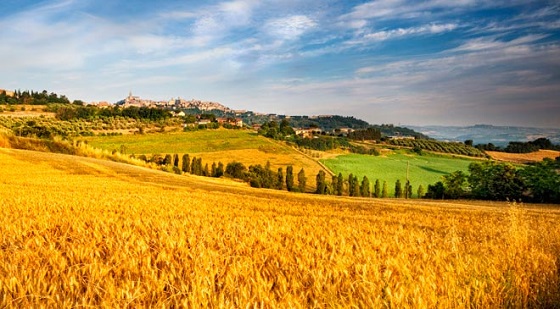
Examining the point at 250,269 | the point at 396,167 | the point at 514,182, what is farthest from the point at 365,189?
the point at 250,269

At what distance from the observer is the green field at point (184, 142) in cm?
12650

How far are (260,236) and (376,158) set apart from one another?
173 meters

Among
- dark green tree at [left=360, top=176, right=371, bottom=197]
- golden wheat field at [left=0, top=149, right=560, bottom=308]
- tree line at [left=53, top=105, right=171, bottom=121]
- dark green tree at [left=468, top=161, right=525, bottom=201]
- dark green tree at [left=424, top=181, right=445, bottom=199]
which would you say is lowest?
dark green tree at [left=360, top=176, right=371, bottom=197]

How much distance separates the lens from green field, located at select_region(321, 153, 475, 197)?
Result: 135250 millimetres

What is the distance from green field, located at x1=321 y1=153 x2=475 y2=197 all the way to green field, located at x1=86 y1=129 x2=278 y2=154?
33275mm

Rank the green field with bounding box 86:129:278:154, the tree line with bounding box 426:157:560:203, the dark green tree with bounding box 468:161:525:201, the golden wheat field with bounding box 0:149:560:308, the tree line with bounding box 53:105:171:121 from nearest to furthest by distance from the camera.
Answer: the golden wheat field with bounding box 0:149:560:308 → the tree line with bounding box 426:157:560:203 → the dark green tree with bounding box 468:161:525:201 → the green field with bounding box 86:129:278:154 → the tree line with bounding box 53:105:171:121

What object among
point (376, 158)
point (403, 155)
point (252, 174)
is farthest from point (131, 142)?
point (403, 155)

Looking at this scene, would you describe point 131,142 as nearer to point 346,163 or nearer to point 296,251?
point 346,163

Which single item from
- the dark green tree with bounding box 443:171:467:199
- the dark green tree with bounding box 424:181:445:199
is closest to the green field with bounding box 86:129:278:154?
the dark green tree with bounding box 424:181:445:199

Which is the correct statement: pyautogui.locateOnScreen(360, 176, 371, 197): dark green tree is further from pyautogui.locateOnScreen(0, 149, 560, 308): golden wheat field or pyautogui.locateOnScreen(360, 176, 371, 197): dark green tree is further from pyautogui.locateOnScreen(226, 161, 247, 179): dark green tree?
pyautogui.locateOnScreen(0, 149, 560, 308): golden wheat field

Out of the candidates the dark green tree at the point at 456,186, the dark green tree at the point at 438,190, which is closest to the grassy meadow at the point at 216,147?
the dark green tree at the point at 438,190

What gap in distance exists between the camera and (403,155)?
19400cm

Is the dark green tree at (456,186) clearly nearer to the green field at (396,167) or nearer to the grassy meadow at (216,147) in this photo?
the green field at (396,167)

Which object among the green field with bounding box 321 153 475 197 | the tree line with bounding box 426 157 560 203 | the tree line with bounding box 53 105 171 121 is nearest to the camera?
the tree line with bounding box 426 157 560 203
